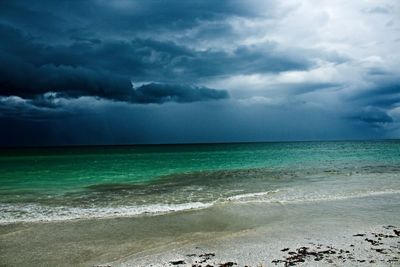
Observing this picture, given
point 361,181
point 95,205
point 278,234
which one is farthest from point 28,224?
point 361,181

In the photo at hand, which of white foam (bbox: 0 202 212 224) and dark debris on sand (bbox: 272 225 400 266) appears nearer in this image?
dark debris on sand (bbox: 272 225 400 266)

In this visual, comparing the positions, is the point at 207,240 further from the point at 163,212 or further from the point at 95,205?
the point at 95,205

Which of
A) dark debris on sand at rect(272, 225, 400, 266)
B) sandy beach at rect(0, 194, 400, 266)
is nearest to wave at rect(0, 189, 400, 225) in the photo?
sandy beach at rect(0, 194, 400, 266)

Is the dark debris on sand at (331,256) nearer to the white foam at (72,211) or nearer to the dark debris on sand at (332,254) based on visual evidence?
the dark debris on sand at (332,254)

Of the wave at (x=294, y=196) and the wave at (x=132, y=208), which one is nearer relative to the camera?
the wave at (x=132, y=208)

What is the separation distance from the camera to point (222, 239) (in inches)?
488

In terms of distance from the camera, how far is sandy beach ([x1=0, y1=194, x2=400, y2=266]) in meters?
10.2

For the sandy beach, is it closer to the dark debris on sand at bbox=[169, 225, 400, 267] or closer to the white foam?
the dark debris on sand at bbox=[169, 225, 400, 267]

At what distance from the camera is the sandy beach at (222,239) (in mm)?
10188

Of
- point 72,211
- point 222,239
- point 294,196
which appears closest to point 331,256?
point 222,239

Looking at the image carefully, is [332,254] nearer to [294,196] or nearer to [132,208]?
[294,196]

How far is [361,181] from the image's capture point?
90.8 feet

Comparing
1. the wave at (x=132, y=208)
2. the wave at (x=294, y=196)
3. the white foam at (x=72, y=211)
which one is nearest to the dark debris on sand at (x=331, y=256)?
the wave at (x=132, y=208)

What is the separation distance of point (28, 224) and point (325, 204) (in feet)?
51.8
